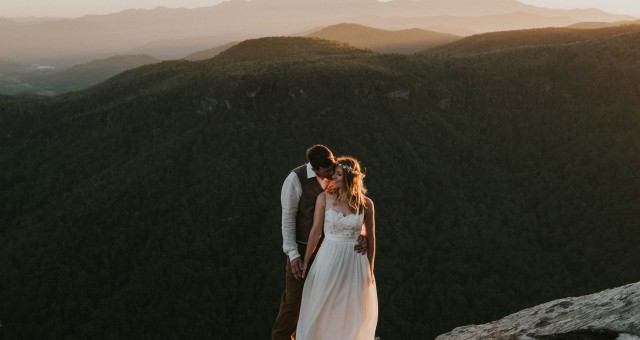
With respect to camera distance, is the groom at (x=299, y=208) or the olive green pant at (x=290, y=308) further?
the olive green pant at (x=290, y=308)

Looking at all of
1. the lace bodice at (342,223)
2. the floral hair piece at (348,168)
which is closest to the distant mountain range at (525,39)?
the lace bodice at (342,223)

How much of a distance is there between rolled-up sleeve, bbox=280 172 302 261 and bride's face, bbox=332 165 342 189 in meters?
0.58

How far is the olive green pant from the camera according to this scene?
8.21 m

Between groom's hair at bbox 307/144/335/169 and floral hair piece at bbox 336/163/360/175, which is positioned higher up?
groom's hair at bbox 307/144/335/169

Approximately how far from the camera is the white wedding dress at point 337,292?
307 inches

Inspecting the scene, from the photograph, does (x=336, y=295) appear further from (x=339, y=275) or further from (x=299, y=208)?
(x=299, y=208)

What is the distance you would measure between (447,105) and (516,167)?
41.3 ft

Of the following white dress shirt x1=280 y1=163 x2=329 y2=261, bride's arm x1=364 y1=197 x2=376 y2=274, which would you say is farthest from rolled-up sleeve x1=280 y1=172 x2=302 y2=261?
bride's arm x1=364 y1=197 x2=376 y2=274

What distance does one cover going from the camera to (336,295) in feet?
26.1

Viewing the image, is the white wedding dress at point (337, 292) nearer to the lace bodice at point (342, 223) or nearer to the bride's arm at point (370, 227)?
the lace bodice at point (342, 223)

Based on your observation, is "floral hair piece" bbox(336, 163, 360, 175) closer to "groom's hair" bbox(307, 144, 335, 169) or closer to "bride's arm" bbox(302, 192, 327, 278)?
"groom's hair" bbox(307, 144, 335, 169)

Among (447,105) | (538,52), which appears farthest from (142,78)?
(538,52)

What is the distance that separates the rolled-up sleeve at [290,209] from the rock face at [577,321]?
11.3 ft

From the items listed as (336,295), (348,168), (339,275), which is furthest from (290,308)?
(348,168)
